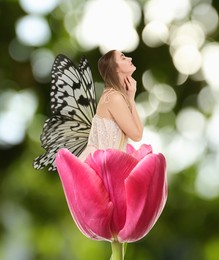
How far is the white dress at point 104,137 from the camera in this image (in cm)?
45

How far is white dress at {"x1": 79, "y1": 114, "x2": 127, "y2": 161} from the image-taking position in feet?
1.46

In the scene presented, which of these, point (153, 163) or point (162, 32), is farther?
point (162, 32)

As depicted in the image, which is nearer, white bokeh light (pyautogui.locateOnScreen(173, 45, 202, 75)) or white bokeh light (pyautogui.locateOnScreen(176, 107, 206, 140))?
white bokeh light (pyautogui.locateOnScreen(173, 45, 202, 75))

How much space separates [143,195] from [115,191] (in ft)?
Result: 0.06

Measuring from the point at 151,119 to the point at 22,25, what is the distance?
1.59 feet

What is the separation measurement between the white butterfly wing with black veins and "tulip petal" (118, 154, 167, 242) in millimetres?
65

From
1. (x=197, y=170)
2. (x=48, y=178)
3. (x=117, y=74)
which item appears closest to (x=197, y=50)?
(x=197, y=170)

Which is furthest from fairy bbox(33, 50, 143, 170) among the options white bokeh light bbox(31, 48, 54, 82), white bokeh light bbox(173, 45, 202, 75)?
white bokeh light bbox(173, 45, 202, 75)

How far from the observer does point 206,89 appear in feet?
6.25

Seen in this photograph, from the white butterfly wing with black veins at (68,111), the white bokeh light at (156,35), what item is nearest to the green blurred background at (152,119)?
the white bokeh light at (156,35)

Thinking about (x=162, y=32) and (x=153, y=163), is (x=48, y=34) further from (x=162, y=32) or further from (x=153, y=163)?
(x=153, y=163)

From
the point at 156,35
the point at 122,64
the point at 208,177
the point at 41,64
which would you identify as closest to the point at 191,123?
the point at 208,177

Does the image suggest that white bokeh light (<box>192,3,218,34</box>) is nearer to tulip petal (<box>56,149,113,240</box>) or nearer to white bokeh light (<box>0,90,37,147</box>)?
white bokeh light (<box>0,90,37,147</box>)

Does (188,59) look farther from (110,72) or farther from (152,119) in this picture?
(110,72)
